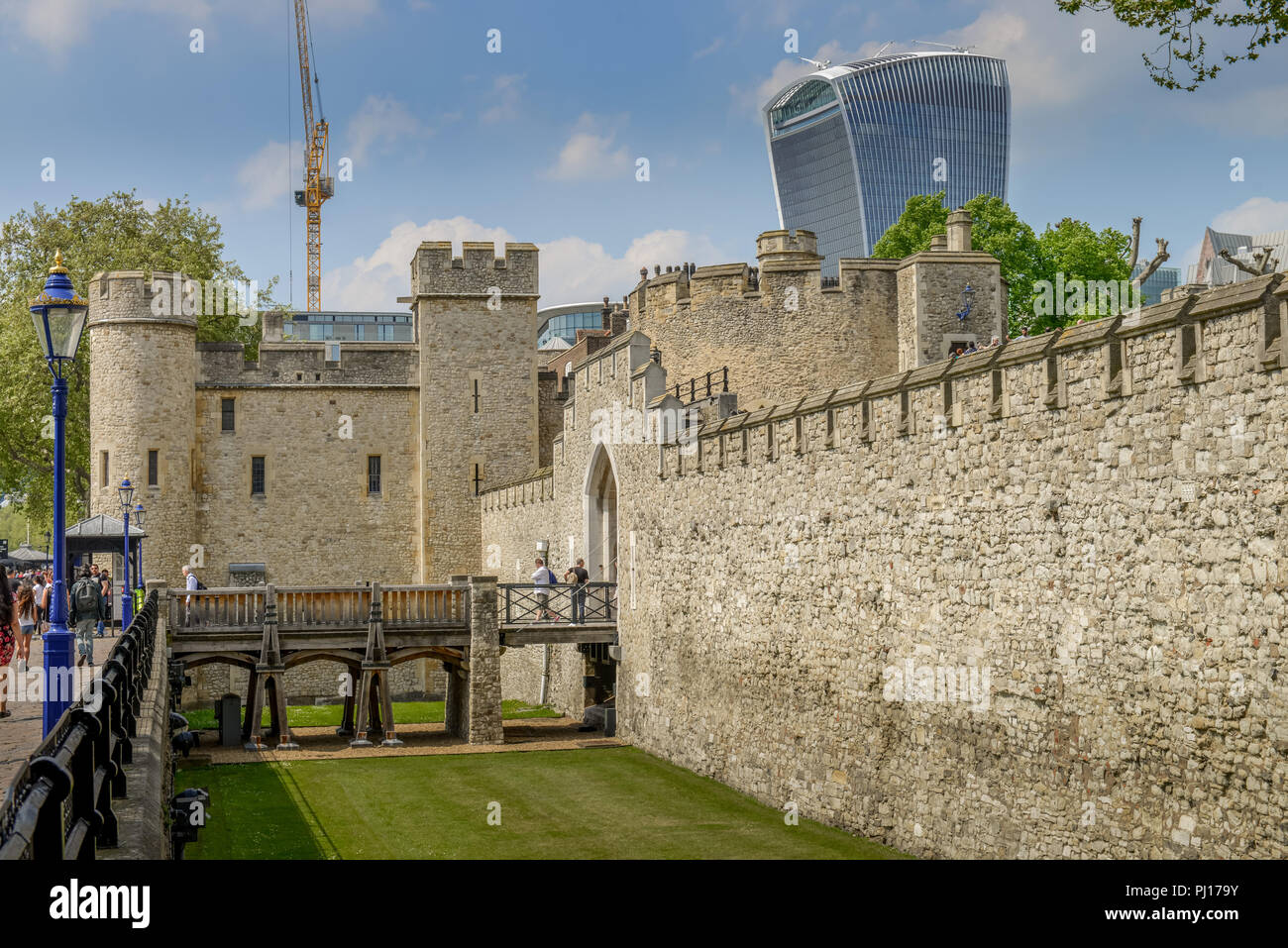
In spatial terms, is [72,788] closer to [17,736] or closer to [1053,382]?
[17,736]

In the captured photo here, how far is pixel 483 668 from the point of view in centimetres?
2588

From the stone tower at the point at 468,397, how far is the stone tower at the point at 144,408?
644 cm

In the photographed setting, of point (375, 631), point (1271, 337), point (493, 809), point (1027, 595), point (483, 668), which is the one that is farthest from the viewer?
point (483, 668)

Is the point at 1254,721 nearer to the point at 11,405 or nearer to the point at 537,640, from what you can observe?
the point at 537,640

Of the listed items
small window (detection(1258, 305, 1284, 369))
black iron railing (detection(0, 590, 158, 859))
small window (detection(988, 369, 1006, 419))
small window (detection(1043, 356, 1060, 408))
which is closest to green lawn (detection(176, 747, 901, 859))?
small window (detection(988, 369, 1006, 419))

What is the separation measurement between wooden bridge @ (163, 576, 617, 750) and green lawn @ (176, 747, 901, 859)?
221cm

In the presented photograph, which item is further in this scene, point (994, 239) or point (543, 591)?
point (994, 239)

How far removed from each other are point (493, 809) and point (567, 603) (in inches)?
340

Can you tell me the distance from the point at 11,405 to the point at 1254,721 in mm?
38096

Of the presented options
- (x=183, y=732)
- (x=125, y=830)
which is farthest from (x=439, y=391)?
(x=125, y=830)

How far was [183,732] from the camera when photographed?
22.3 m

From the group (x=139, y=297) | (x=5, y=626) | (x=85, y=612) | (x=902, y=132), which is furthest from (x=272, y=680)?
(x=902, y=132)
